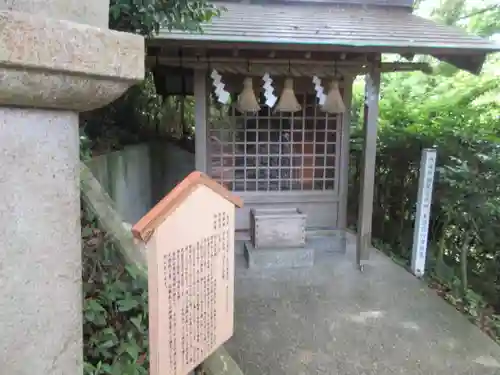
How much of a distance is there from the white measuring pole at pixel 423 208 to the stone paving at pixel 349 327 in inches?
9.1

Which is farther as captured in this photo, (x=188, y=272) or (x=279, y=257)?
(x=279, y=257)

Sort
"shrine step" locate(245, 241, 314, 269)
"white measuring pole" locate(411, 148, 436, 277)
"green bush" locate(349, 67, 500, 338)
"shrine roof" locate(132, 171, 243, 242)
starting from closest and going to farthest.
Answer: "shrine roof" locate(132, 171, 243, 242) < "green bush" locate(349, 67, 500, 338) < "white measuring pole" locate(411, 148, 436, 277) < "shrine step" locate(245, 241, 314, 269)

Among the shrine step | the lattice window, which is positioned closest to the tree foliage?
the lattice window

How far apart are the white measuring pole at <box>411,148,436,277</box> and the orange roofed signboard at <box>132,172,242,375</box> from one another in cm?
360

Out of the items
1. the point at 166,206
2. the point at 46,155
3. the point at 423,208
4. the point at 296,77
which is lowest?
the point at 423,208

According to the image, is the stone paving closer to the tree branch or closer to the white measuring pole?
the white measuring pole

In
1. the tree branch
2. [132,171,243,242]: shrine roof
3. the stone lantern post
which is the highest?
the tree branch

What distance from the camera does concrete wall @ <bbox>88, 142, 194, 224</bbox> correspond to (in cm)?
523

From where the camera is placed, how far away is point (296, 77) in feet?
20.8

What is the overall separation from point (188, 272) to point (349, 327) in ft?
8.61

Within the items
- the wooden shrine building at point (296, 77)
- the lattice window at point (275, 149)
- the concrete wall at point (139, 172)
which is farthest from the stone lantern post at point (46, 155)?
the lattice window at point (275, 149)

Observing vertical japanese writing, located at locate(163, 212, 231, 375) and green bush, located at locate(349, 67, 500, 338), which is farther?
green bush, located at locate(349, 67, 500, 338)

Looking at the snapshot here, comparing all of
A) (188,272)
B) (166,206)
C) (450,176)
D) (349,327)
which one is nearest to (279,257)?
(349,327)

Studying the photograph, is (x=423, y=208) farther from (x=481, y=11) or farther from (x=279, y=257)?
(x=481, y=11)
